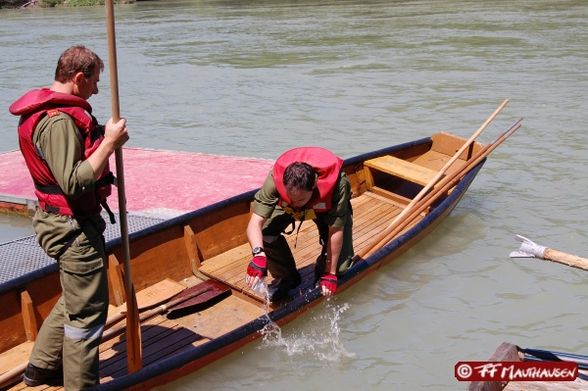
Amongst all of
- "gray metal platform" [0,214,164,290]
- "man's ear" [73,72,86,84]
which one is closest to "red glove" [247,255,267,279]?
"man's ear" [73,72,86,84]

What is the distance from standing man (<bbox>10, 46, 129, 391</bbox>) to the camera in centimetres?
357

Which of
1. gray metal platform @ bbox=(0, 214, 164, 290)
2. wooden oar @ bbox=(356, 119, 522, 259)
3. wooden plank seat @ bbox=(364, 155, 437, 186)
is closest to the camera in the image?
gray metal platform @ bbox=(0, 214, 164, 290)

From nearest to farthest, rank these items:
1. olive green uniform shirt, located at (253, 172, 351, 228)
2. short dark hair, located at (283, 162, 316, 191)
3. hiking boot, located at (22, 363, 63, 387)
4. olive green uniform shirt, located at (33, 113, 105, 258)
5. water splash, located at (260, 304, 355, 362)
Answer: olive green uniform shirt, located at (33, 113, 105, 258), hiking boot, located at (22, 363, 63, 387), short dark hair, located at (283, 162, 316, 191), olive green uniform shirt, located at (253, 172, 351, 228), water splash, located at (260, 304, 355, 362)

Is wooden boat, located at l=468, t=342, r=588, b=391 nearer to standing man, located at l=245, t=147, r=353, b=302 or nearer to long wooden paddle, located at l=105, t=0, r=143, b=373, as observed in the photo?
standing man, located at l=245, t=147, r=353, b=302

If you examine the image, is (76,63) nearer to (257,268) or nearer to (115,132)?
(115,132)

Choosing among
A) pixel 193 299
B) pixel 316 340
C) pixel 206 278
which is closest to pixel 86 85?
pixel 193 299

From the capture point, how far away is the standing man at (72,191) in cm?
357

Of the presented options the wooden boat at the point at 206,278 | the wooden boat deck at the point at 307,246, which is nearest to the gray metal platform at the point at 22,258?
the wooden boat at the point at 206,278

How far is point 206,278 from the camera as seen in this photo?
20.2 ft

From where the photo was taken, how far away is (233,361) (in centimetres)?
534

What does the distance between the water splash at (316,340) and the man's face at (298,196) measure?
0.97 metres

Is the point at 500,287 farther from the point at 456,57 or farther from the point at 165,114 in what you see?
the point at 456,57

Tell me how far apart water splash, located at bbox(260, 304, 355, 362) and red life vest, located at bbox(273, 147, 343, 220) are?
2.98 feet

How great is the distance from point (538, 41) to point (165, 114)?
11931mm
